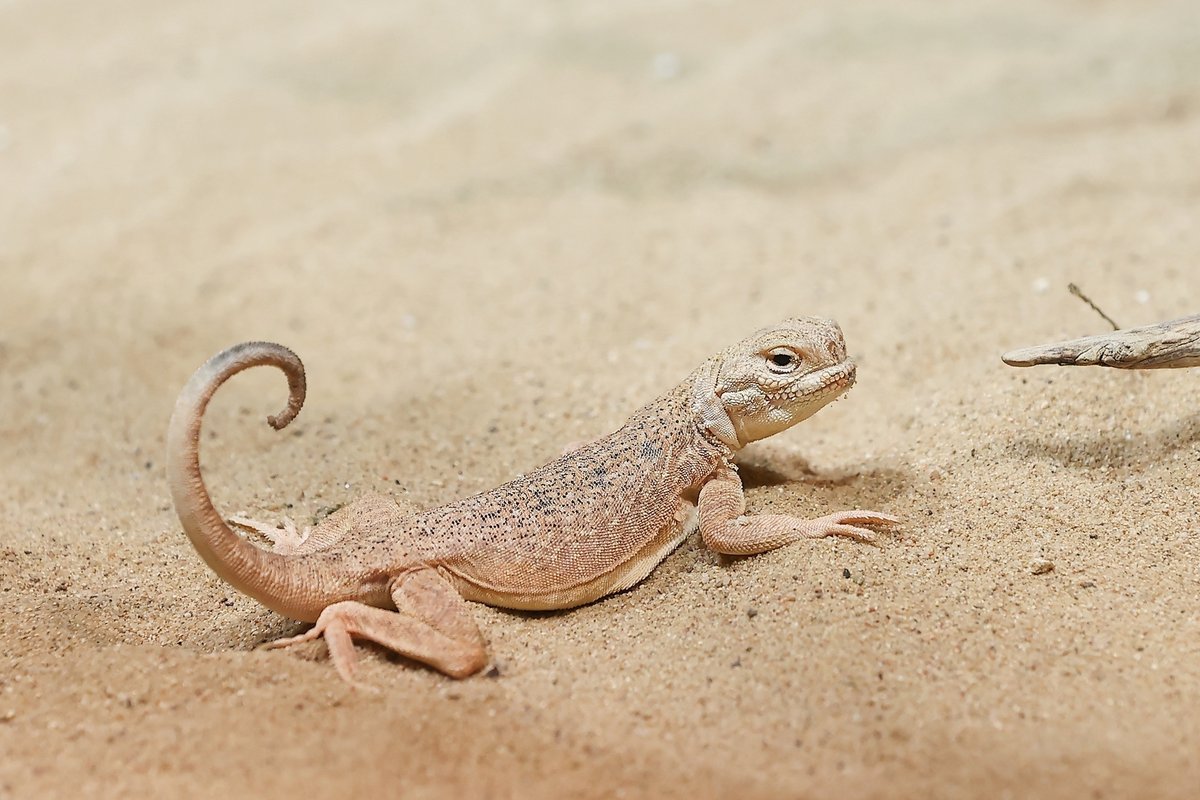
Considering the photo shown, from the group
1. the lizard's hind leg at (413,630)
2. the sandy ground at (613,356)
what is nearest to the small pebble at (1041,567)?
the sandy ground at (613,356)

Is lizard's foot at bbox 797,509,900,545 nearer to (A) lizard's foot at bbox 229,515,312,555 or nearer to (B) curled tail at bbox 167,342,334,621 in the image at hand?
(B) curled tail at bbox 167,342,334,621

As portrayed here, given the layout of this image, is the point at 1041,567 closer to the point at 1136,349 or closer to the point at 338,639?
the point at 1136,349

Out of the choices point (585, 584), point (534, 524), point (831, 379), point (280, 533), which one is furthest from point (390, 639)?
point (831, 379)

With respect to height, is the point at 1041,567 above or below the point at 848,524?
below

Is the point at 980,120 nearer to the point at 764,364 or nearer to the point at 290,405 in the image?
the point at 764,364

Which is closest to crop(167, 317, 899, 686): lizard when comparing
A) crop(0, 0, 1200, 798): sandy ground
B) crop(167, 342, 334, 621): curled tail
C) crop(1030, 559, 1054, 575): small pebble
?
crop(167, 342, 334, 621): curled tail

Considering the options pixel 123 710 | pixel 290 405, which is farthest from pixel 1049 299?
pixel 123 710

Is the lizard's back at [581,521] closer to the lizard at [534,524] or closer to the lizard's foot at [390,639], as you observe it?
the lizard at [534,524]
